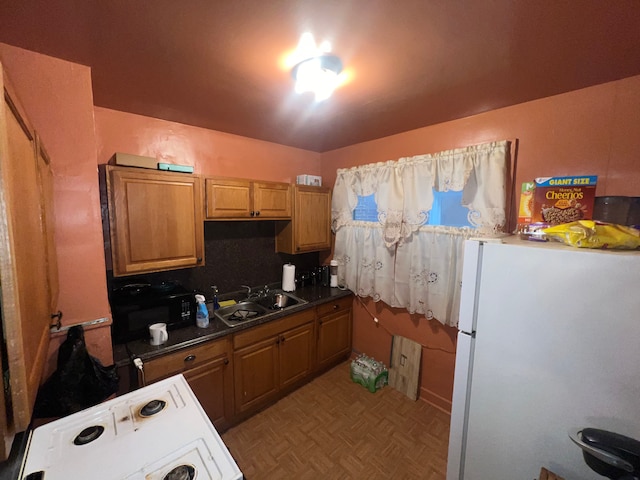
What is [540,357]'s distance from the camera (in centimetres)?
94

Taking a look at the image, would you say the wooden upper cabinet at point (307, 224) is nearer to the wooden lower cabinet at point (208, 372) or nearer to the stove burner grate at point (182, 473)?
the wooden lower cabinet at point (208, 372)

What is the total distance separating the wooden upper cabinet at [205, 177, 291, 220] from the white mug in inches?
32.5

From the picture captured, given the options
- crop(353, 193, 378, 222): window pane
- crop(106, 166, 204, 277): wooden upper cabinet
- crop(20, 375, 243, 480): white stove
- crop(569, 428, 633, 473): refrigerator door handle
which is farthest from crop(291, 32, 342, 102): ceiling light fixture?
crop(569, 428, 633, 473): refrigerator door handle

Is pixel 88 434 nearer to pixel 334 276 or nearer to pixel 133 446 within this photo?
pixel 133 446

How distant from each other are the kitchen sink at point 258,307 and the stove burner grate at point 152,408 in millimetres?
878

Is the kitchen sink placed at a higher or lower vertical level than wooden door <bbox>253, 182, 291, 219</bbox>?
lower

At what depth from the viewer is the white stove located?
0.77 metres

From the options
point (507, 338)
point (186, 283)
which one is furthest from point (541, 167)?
point (186, 283)

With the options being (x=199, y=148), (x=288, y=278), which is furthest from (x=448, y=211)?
(x=199, y=148)

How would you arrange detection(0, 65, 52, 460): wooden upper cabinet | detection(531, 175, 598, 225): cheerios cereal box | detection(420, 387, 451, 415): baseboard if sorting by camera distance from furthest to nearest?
detection(420, 387, 451, 415): baseboard < detection(531, 175, 598, 225): cheerios cereal box < detection(0, 65, 52, 460): wooden upper cabinet

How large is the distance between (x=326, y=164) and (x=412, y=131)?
1.05m

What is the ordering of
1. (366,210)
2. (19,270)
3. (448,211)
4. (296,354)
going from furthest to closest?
(366,210) < (296,354) < (448,211) < (19,270)

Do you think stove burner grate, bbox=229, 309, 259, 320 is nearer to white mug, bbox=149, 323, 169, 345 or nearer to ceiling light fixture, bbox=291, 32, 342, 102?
white mug, bbox=149, 323, 169, 345

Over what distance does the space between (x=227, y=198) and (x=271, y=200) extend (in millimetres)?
407
